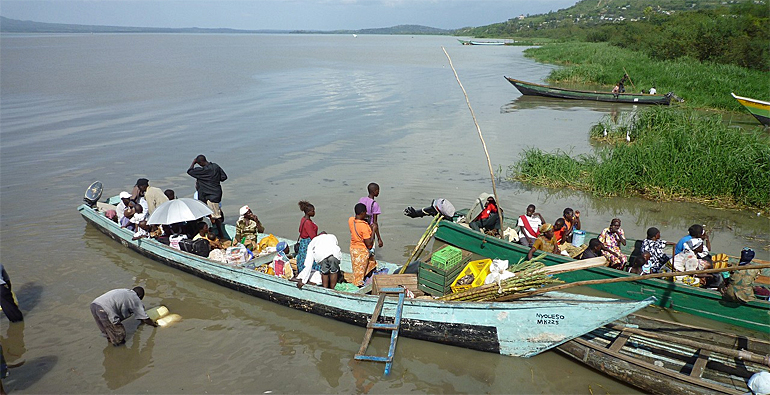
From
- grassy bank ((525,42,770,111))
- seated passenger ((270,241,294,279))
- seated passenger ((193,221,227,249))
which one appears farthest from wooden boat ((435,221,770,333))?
grassy bank ((525,42,770,111))

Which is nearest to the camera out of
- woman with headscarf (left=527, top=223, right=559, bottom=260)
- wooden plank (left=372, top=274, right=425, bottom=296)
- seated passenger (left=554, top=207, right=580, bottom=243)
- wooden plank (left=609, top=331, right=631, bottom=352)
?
wooden plank (left=609, top=331, right=631, bottom=352)

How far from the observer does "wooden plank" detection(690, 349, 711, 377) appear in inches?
195

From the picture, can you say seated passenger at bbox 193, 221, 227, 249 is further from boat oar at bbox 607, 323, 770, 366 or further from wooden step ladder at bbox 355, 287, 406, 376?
boat oar at bbox 607, 323, 770, 366

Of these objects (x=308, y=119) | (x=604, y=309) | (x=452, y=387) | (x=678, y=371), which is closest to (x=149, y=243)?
(x=452, y=387)

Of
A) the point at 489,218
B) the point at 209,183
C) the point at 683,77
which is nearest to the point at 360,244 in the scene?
the point at 489,218

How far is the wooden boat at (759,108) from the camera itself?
1678 cm

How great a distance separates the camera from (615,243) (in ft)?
24.5

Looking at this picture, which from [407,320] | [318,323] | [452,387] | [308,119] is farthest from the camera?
[308,119]

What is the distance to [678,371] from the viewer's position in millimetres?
5301

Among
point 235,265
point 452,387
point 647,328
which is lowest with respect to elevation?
point 452,387

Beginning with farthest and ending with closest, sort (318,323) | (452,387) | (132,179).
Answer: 1. (132,179)
2. (318,323)
3. (452,387)

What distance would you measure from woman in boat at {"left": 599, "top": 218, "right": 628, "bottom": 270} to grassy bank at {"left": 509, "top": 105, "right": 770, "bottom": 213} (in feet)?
13.9

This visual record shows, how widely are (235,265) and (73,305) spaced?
8.41 ft

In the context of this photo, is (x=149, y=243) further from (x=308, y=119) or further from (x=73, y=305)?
(x=308, y=119)
